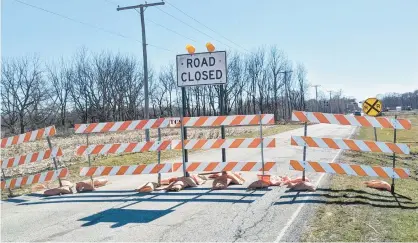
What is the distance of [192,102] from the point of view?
88.6 metres

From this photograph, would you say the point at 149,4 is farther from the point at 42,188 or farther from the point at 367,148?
the point at 367,148

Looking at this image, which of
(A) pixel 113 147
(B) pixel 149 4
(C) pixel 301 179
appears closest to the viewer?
(C) pixel 301 179

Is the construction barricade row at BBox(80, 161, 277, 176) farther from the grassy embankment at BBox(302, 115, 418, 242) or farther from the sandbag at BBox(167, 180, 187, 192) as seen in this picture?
the grassy embankment at BBox(302, 115, 418, 242)

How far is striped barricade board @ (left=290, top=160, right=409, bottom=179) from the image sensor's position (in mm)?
7890

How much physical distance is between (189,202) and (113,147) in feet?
10.0

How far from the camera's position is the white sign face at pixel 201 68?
9.45 metres

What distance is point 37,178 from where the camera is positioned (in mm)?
9695

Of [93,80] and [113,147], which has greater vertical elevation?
[93,80]

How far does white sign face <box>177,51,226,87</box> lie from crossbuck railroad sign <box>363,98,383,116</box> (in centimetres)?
597

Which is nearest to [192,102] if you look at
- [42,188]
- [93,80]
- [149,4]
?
[93,80]

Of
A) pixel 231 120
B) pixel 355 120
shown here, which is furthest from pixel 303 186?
pixel 231 120

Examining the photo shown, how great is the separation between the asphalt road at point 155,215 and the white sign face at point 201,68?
2728mm

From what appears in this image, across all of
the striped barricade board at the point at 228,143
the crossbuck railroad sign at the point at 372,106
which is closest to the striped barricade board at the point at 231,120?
the striped barricade board at the point at 228,143

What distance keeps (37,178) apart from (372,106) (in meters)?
10.7
